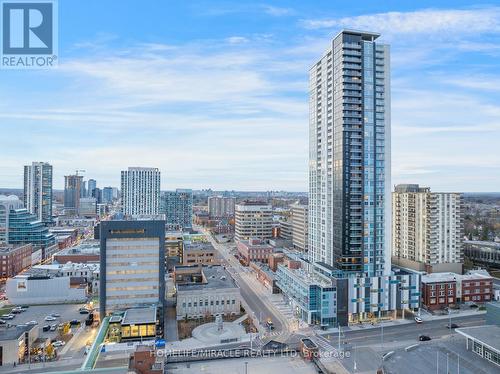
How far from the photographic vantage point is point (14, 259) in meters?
90.6

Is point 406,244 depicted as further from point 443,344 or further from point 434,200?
point 443,344

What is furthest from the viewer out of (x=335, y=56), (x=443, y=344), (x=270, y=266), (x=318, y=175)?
(x=270, y=266)

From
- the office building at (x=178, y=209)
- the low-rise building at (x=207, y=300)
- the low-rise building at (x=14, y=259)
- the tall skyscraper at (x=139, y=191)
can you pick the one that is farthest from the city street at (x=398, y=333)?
the tall skyscraper at (x=139, y=191)

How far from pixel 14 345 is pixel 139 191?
147394 mm

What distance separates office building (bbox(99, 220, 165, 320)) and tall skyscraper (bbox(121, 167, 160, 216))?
423 feet

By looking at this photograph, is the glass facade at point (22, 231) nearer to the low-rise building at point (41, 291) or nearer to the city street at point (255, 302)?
the low-rise building at point (41, 291)

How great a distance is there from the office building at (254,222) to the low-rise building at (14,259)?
62.1 m

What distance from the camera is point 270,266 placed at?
317 ft

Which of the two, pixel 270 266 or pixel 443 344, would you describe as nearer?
pixel 443 344

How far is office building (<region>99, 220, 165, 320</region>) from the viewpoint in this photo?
61.9 m

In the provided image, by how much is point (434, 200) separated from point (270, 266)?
39541 mm

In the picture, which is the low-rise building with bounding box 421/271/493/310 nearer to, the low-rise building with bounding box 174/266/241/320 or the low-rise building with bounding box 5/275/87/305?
the low-rise building with bounding box 174/266/241/320

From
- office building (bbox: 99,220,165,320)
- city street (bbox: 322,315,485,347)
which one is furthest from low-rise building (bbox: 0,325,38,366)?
city street (bbox: 322,315,485,347)

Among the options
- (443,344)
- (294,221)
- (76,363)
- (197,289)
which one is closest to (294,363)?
(443,344)
